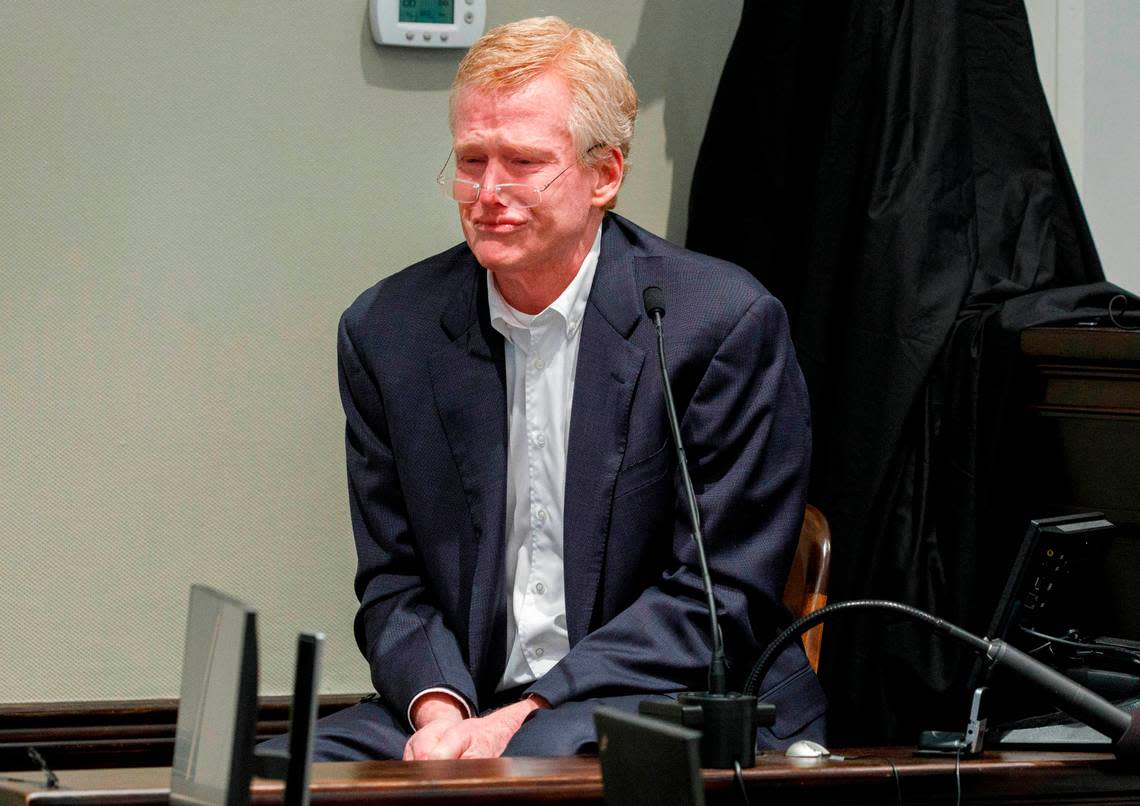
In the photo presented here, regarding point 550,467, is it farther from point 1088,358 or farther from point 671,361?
point 1088,358

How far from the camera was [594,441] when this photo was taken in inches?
74.2

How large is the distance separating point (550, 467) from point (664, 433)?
172 mm

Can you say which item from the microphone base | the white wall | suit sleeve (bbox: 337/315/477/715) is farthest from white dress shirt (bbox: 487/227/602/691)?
the white wall

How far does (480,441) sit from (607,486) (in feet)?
0.63

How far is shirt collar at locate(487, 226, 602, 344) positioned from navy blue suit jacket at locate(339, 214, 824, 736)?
2 cm

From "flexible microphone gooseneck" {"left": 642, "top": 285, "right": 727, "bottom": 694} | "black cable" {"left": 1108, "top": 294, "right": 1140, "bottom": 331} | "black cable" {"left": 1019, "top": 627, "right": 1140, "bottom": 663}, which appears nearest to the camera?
"flexible microphone gooseneck" {"left": 642, "top": 285, "right": 727, "bottom": 694}

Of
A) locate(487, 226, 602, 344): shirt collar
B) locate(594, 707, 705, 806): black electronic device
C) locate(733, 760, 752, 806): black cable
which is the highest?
locate(487, 226, 602, 344): shirt collar

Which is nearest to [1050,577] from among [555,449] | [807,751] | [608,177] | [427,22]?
[807,751]

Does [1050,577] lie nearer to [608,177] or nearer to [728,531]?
[728,531]

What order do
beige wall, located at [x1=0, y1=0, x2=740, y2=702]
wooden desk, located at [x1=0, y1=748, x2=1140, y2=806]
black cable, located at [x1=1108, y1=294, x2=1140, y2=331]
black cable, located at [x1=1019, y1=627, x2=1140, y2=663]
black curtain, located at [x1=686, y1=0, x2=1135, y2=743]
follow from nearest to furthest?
wooden desk, located at [x1=0, y1=748, x2=1140, y2=806] < black cable, located at [x1=1019, y1=627, x2=1140, y2=663] < black cable, located at [x1=1108, y1=294, x2=1140, y2=331] < black curtain, located at [x1=686, y1=0, x2=1135, y2=743] < beige wall, located at [x1=0, y1=0, x2=740, y2=702]

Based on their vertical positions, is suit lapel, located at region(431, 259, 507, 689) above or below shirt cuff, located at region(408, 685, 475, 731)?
above

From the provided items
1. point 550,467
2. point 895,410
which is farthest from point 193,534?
point 895,410

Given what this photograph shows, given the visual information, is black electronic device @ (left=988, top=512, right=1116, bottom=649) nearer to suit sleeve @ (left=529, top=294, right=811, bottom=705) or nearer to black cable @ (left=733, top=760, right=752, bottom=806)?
black cable @ (left=733, top=760, right=752, bottom=806)

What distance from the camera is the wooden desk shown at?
1.16 meters
